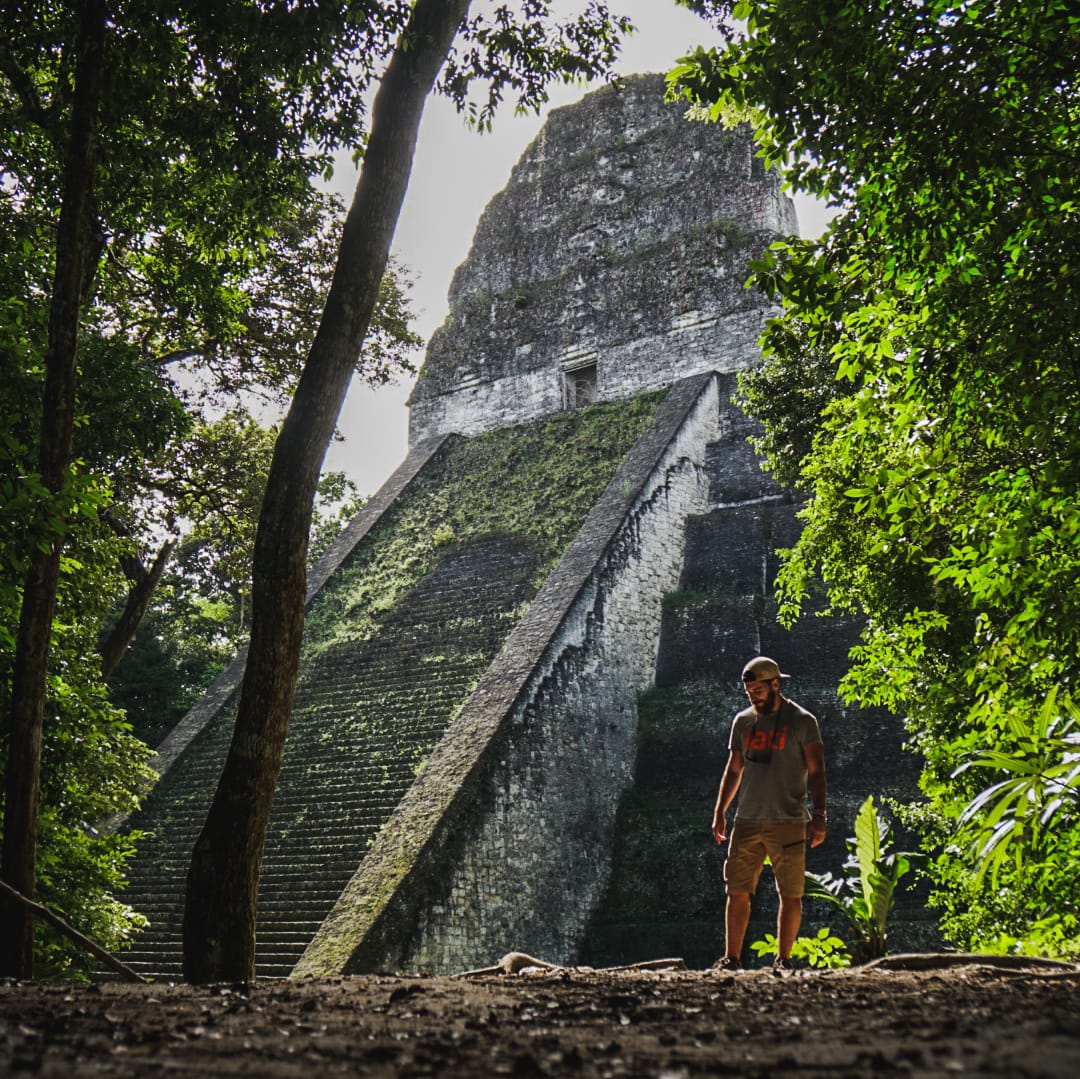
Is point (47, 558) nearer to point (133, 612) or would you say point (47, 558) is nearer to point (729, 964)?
point (729, 964)

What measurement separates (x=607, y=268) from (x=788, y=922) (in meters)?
18.1

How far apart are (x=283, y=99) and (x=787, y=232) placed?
49.9ft

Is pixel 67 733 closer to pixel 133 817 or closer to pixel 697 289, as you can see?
pixel 133 817

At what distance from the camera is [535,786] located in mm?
10703

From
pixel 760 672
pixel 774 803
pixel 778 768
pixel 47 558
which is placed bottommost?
pixel 774 803

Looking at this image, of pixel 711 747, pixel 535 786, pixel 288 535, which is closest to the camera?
pixel 288 535

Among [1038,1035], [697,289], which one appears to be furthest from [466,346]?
[1038,1035]

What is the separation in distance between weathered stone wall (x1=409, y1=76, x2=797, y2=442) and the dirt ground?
16.1 m

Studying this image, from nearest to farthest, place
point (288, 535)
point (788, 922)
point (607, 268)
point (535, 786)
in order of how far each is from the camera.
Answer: point (788, 922), point (288, 535), point (535, 786), point (607, 268)

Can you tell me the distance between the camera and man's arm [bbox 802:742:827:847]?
17.2ft

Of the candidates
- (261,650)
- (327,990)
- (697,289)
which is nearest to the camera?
(327,990)

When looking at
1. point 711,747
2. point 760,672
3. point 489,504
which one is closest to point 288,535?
point 760,672

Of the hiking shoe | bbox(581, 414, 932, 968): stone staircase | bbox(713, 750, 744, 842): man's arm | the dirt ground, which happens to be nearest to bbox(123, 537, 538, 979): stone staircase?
bbox(581, 414, 932, 968): stone staircase

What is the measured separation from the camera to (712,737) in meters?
12.6
